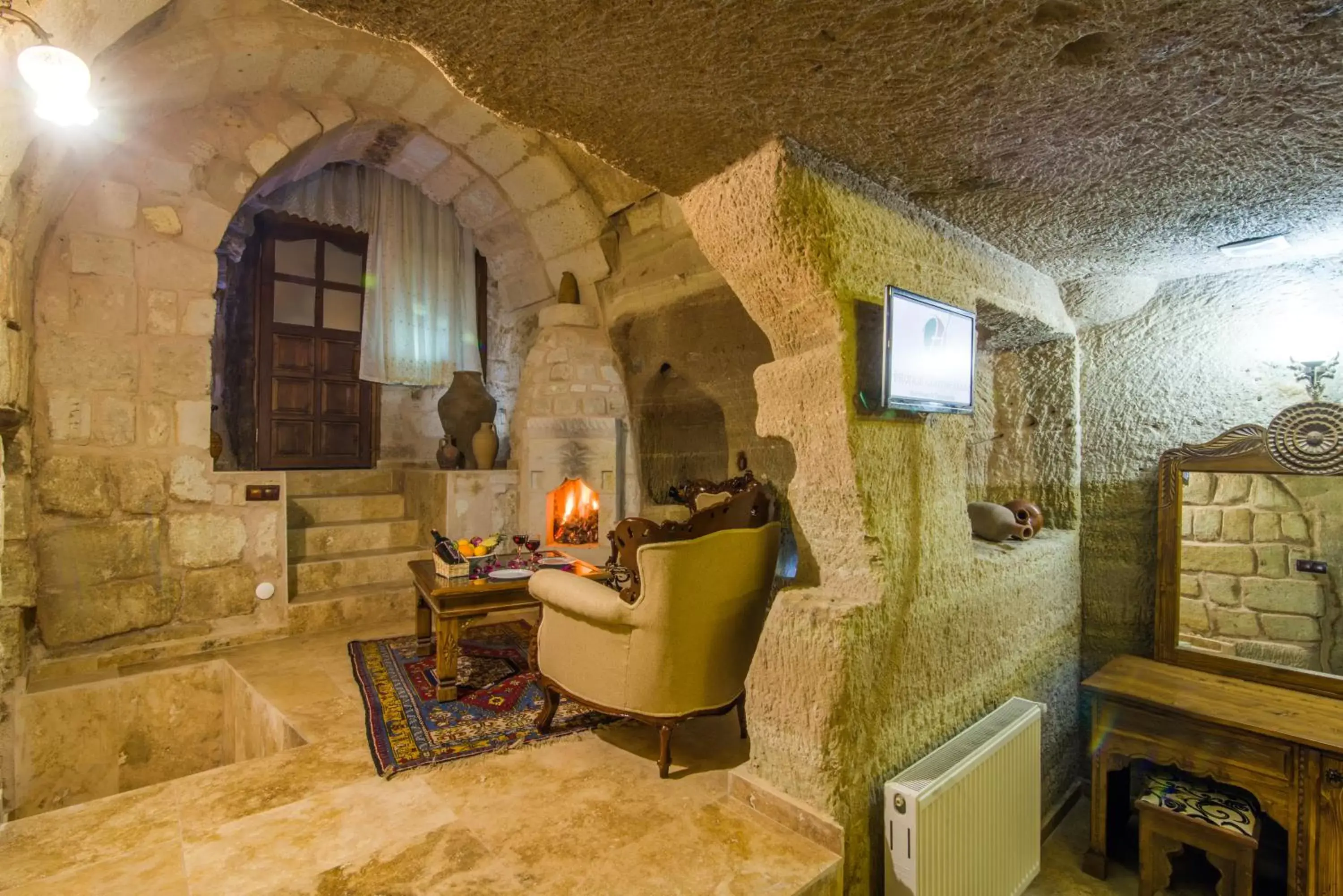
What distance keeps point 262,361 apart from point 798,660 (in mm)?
5232

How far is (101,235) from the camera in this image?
10.2ft

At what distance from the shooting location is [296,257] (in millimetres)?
5402

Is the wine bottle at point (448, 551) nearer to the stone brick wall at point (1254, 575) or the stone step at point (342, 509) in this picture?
the stone step at point (342, 509)

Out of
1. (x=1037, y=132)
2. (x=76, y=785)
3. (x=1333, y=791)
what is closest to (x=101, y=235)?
(x=76, y=785)

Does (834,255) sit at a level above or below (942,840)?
above

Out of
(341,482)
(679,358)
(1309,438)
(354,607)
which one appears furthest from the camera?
(341,482)

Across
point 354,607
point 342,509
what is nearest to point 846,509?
point 354,607

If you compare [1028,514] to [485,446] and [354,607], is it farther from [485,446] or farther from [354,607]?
[354,607]

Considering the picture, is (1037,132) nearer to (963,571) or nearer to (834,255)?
(834,255)

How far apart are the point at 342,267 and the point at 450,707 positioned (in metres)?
4.50

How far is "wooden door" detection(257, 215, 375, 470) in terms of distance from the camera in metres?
5.20

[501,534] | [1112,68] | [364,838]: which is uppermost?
[1112,68]

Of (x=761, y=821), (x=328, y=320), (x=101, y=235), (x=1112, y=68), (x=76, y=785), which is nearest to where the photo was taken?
(x=1112, y=68)

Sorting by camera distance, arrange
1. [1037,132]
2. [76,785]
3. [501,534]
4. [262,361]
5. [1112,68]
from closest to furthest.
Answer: [1112,68], [1037,132], [76,785], [501,534], [262,361]
